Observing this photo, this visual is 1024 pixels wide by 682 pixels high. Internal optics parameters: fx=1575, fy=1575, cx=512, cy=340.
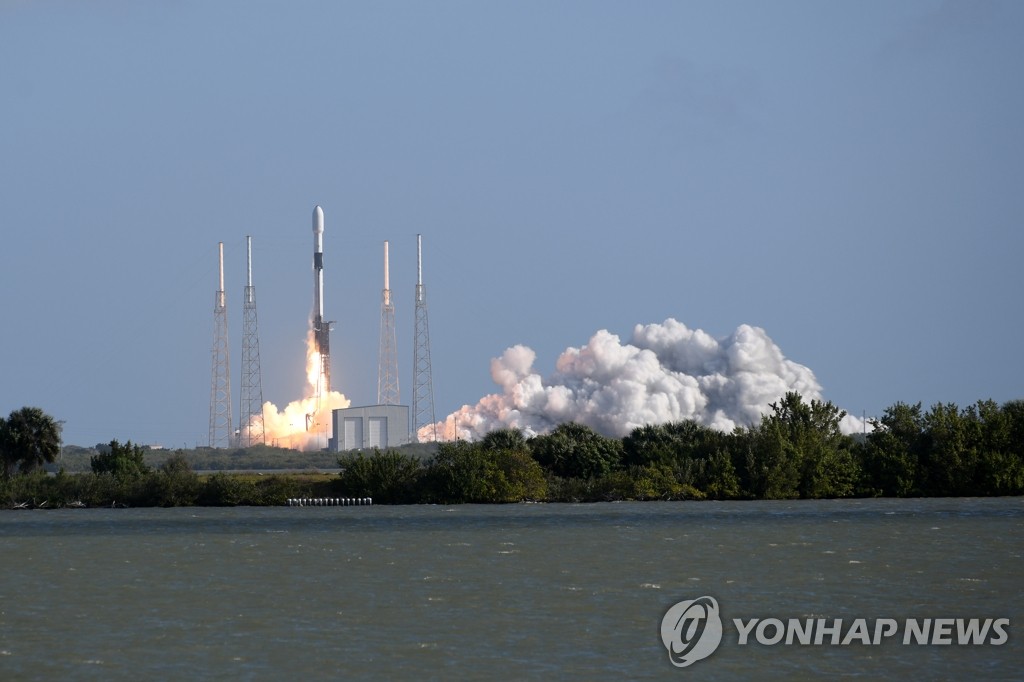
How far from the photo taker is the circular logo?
105ft

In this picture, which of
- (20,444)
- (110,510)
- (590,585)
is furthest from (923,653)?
(20,444)

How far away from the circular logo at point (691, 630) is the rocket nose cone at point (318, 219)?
101 m

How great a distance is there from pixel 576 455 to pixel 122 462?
2691 centimetres

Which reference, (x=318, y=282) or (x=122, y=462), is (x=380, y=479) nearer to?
(x=122, y=462)

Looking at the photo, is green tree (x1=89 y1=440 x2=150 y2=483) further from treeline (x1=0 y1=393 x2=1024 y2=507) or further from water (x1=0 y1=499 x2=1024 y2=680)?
water (x1=0 y1=499 x2=1024 y2=680)

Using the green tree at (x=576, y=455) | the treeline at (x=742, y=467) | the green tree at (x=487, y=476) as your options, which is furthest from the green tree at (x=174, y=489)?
the green tree at (x=576, y=455)

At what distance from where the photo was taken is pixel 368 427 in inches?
5546

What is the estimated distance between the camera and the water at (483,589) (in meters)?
31.2

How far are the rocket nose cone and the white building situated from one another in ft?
53.3

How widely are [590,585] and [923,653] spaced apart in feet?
49.2

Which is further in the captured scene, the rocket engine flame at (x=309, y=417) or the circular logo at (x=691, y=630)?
the rocket engine flame at (x=309, y=417)

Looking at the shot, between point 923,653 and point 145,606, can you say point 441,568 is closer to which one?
point 145,606

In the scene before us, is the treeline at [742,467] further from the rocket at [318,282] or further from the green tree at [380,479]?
the rocket at [318,282]

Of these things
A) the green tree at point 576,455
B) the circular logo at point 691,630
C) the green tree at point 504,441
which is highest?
the green tree at point 504,441
